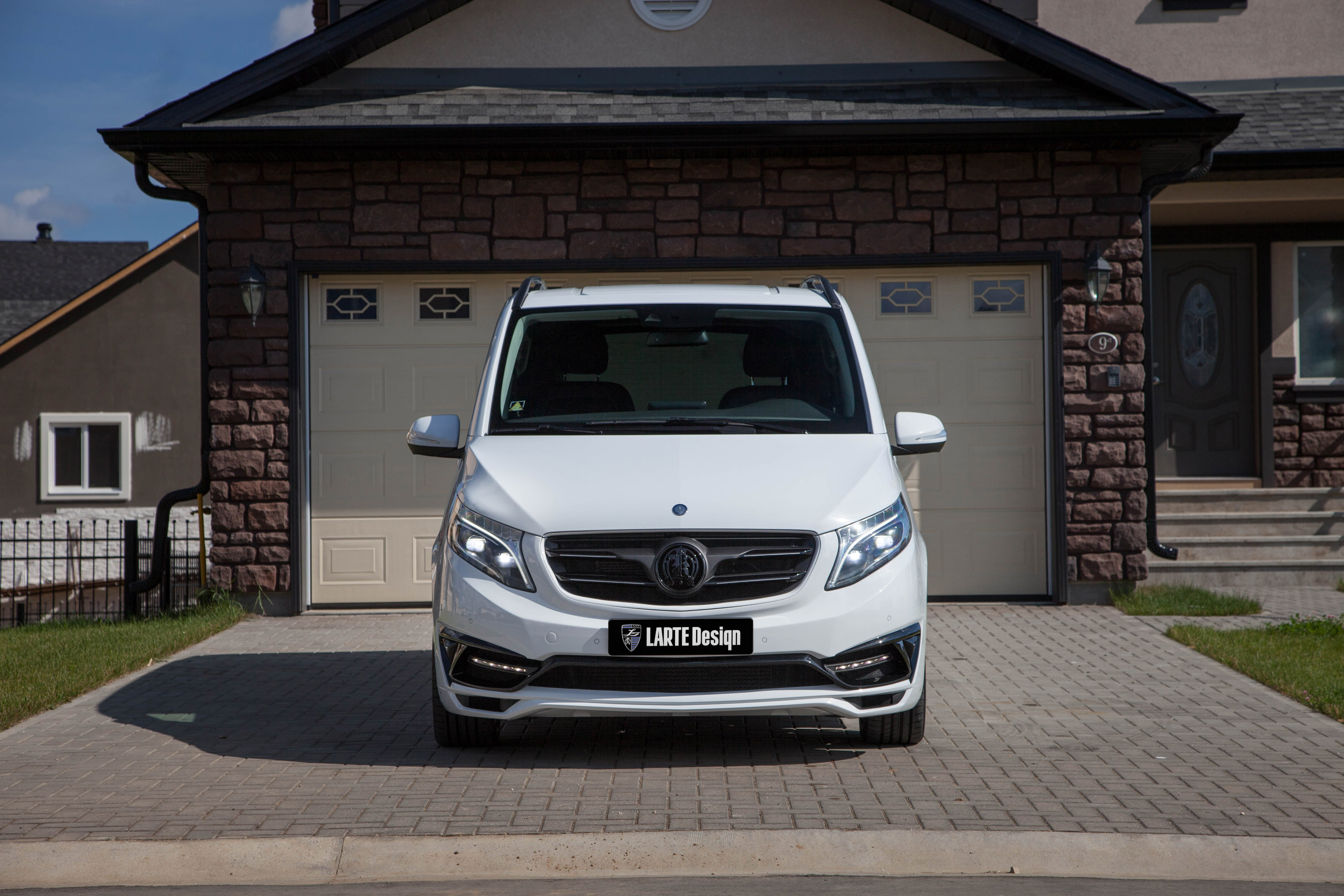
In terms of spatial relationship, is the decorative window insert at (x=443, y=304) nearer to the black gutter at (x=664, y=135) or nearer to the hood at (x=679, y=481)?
the black gutter at (x=664, y=135)

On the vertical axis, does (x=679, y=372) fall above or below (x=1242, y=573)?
above

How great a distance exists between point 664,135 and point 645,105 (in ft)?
1.84

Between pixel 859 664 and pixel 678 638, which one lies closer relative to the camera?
pixel 678 638

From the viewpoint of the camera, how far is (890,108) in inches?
397

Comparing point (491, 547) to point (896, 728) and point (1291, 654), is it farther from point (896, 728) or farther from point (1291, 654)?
point (1291, 654)

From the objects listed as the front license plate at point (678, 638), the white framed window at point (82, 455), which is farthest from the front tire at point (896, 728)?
the white framed window at point (82, 455)

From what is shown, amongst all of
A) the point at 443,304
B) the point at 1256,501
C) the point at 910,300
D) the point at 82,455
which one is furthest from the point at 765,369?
the point at 82,455

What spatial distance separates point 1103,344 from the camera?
10.1 meters

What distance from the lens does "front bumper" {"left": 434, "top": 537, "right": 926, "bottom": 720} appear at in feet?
16.1

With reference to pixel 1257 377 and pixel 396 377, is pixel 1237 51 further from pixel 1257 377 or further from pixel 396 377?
pixel 396 377

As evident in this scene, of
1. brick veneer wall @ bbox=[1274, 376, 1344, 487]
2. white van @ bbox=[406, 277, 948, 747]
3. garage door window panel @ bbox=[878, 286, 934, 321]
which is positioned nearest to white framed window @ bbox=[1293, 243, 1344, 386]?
brick veneer wall @ bbox=[1274, 376, 1344, 487]

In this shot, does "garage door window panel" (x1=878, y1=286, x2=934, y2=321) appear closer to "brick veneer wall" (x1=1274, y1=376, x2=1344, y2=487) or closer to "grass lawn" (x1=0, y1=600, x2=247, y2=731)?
"brick veneer wall" (x1=1274, y1=376, x2=1344, y2=487)

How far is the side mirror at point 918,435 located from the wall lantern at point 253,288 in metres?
4.81

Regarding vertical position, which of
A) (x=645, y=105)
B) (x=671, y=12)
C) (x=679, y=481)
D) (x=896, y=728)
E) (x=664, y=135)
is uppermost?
(x=671, y=12)
